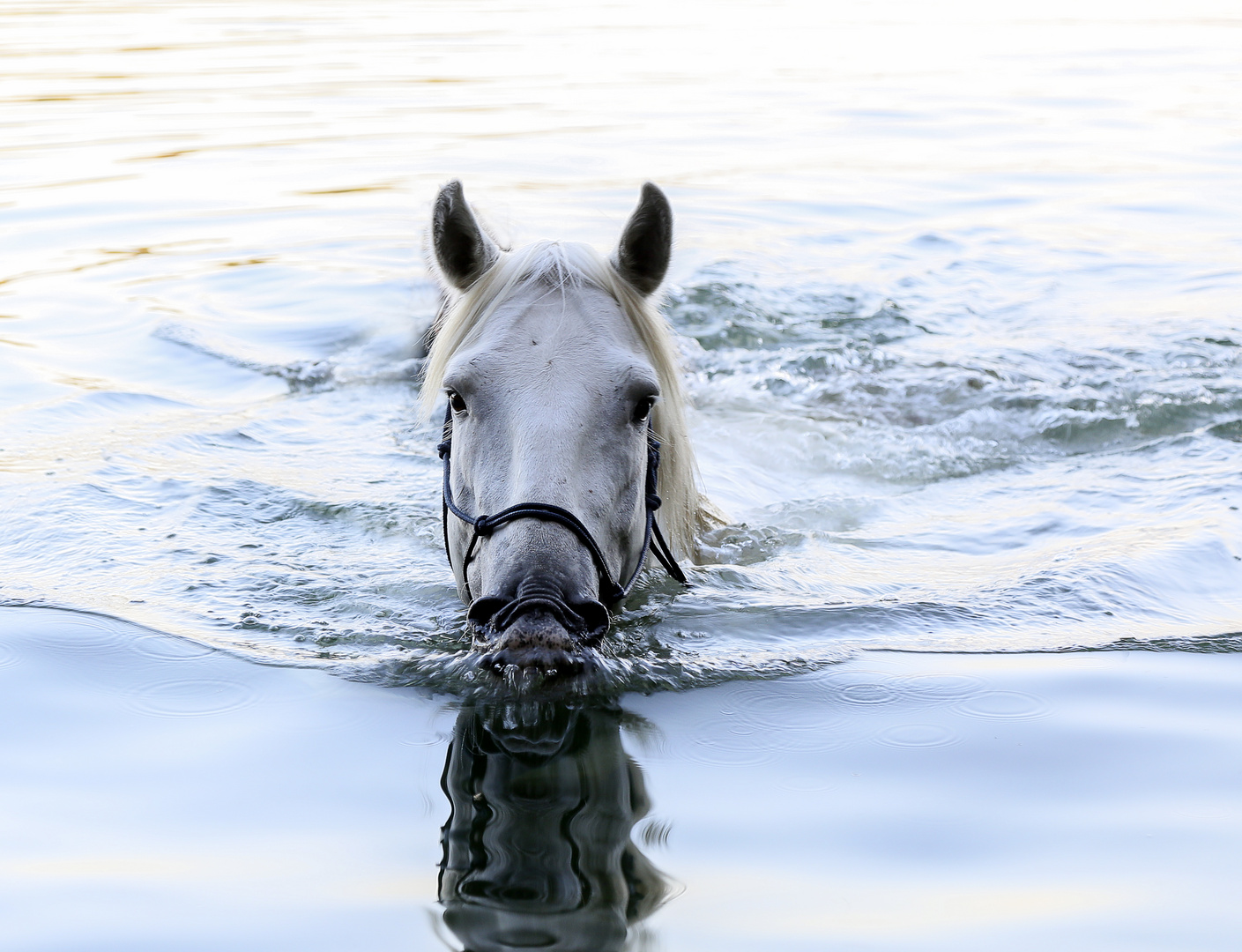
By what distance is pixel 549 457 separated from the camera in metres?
2.93

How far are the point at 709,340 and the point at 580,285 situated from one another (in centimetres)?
503

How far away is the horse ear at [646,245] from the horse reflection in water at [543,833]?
4.48ft

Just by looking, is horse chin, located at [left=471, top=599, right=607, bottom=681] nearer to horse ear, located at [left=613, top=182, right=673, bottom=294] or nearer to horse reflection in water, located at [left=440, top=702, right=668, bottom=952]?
horse reflection in water, located at [left=440, top=702, right=668, bottom=952]

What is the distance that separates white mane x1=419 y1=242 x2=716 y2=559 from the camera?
137 inches

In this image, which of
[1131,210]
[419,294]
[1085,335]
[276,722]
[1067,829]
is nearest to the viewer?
[1067,829]

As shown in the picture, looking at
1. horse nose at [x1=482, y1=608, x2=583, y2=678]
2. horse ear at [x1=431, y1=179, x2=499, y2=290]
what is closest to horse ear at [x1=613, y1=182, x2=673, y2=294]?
horse ear at [x1=431, y1=179, x2=499, y2=290]

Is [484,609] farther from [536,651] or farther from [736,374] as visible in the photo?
[736,374]

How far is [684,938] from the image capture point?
221cm

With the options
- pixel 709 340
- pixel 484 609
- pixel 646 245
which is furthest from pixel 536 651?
pixel 709 340

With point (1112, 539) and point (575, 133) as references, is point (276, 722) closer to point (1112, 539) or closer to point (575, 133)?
point (1112, 539)

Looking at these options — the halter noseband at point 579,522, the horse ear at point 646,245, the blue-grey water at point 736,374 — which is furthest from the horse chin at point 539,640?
the horse ear at point 646,245

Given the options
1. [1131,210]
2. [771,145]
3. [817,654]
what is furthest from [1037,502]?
[771,145]

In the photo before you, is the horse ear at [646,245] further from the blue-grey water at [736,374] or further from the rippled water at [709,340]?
the blue-grey water at [736,374]

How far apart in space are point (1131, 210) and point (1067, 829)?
33.6 ft
